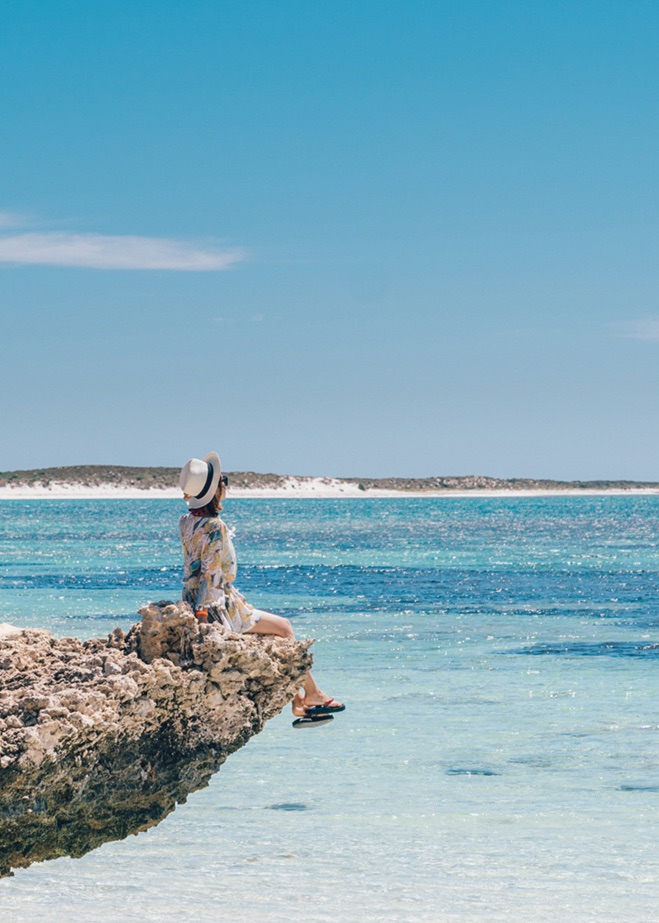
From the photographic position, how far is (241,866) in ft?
26.8

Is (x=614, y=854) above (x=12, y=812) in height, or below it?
below

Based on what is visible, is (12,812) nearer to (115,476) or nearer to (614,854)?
(614,854)

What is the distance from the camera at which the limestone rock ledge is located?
6148 millimetres

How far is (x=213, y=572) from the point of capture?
7625mm

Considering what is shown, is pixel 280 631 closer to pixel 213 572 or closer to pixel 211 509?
pixel 213 572

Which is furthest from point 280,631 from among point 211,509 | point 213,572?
point 211,509

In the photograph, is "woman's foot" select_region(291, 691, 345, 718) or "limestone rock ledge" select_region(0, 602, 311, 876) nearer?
"limestone rock ledge" select_region(0, 602, 311, 876)

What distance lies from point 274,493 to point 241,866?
189 meters

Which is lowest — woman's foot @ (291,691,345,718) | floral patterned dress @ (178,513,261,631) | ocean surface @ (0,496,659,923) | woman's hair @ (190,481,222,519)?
ocean surface @ (0,496,659,923)

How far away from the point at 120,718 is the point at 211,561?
4.74 feet

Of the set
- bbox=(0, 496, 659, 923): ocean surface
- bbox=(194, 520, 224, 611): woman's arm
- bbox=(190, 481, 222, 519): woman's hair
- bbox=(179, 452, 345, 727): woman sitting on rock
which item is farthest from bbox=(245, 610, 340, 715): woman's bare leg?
bbox=(0, 496, 659, 923): ocean surface

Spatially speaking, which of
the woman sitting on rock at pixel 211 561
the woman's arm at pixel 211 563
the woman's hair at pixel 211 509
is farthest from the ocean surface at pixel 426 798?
the woman's hair at pixel 211 509

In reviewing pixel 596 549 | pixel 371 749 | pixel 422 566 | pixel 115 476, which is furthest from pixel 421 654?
pixel 115 476

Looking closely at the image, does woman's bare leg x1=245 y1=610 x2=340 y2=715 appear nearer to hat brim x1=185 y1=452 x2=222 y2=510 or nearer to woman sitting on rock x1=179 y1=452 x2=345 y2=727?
woman sitting on rock x1=179 y1=452 x2=345 y2=727
